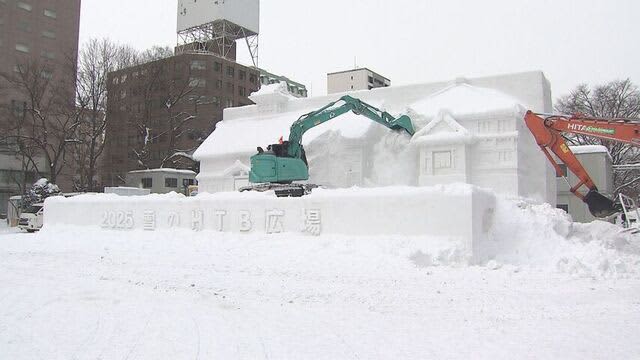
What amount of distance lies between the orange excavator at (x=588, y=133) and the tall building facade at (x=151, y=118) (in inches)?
1333

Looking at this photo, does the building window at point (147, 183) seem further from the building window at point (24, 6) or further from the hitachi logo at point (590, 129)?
the hitachi logo at point (590, 129)

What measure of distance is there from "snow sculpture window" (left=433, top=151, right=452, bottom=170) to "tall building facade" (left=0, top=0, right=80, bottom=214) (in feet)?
139

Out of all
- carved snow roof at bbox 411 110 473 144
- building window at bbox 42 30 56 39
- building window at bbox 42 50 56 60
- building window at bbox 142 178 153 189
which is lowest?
building window at bbox 142 178 153 189

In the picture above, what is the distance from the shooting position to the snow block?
11281mm

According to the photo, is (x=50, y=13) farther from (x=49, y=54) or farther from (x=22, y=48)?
(x=22, y=48)

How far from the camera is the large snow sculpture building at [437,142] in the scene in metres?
20.1

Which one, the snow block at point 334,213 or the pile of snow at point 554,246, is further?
the snow block at point 334,213

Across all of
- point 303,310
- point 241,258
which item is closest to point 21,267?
point 241,258

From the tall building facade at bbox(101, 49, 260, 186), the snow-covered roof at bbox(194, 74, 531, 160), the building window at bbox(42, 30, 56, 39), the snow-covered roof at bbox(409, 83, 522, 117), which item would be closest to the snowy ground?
the snow-covered roof at bbox(409, 83, 522, 117)

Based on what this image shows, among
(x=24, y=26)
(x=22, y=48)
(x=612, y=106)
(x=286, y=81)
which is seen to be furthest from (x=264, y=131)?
(x=286, y=81)

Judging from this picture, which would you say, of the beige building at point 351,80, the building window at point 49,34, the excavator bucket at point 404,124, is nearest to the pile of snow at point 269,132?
the excavator bucket at point 404,124

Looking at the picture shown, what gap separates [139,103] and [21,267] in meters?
35.7

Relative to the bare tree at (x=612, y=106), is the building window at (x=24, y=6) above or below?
above

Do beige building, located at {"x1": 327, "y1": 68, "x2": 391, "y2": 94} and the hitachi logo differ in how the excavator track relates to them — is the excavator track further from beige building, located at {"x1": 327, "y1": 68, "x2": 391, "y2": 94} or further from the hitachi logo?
beige building, located at {"x1": 327, "y1": 68, "x2": 391, "y2": 94}
